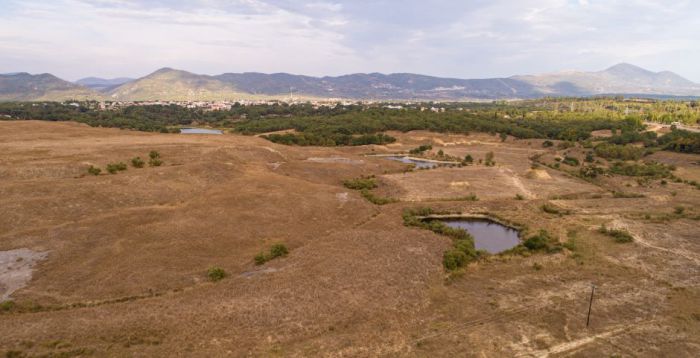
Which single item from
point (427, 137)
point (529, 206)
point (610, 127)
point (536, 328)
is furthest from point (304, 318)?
point (610, 127)

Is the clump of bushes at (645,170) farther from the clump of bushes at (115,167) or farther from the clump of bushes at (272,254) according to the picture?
the clump of bushes at (115,167)

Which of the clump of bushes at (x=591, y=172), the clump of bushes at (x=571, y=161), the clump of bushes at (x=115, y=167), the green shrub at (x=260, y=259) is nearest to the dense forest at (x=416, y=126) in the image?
the clump of bushes at (x=571, y=161)

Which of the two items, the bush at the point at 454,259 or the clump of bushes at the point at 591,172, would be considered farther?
the clump of bushes at the point at 591,172

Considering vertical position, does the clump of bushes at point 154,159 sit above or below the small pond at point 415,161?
above

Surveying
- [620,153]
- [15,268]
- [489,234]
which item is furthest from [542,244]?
[620,153]

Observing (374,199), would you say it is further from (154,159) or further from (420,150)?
(420,150)

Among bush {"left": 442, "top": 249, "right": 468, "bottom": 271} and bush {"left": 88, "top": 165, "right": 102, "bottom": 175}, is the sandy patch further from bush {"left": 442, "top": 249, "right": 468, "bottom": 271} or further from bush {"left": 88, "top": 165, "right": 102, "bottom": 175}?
bush {"left": 442, "top": 249, "right": 468, "bottom": 271}

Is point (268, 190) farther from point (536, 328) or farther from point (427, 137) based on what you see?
point (427, 137)
